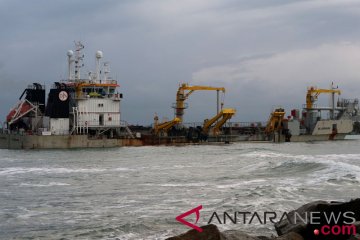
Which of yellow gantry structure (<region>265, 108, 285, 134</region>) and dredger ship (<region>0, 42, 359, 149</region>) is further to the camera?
yellow gantry structure (<region>265, 108, 285, 134</region>)

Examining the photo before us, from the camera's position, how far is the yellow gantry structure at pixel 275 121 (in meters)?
66.4

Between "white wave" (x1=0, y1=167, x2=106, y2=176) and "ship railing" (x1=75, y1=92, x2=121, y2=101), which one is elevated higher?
"ship railing" (x1=75, y1=92, x2=121, y2=101)

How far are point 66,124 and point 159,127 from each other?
11.9 meters

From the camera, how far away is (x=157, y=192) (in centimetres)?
1905

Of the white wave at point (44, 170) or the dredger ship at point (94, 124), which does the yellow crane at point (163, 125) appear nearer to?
the dredger ship at point (94, 124)

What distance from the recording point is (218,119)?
63.4 meters

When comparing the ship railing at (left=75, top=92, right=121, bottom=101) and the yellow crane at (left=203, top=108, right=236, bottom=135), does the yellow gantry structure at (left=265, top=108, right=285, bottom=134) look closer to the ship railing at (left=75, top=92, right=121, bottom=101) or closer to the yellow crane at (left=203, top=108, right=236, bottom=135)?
the yellow crane at (left=203, top=108, right=236, bottom=135)

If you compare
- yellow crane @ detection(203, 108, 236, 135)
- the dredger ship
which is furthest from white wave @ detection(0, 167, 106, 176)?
yellow crane @ detection(203, 108, 236, 135)

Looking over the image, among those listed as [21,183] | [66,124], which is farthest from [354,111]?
[21,183]

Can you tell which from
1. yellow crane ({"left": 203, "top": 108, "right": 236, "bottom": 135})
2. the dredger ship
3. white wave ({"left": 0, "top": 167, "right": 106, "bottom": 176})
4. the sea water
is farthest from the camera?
yellow crane ({"left": 203, "top": 108, "right": 236, "bottom": 135})

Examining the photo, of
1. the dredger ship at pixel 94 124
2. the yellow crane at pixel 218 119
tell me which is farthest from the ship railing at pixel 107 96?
the yellow crane at pixel 218 119

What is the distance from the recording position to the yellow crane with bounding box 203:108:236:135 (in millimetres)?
61781

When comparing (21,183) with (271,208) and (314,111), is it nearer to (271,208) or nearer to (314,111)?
(271,208)

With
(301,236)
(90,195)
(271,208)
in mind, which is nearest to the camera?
(301,236)
